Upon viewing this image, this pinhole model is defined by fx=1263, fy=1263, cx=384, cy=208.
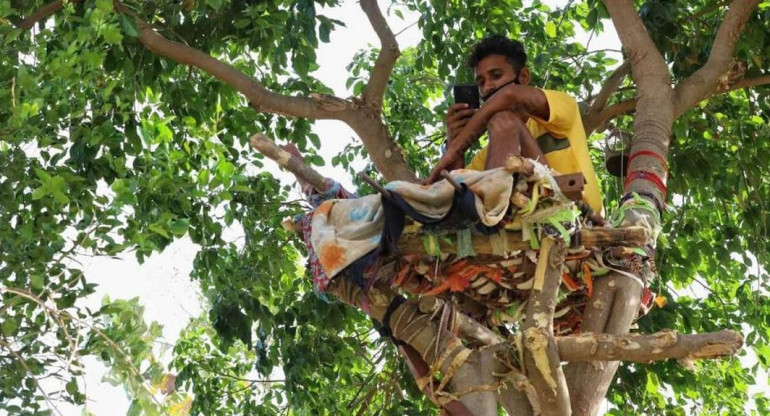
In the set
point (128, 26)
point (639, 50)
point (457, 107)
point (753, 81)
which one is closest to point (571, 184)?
point (457, 107)

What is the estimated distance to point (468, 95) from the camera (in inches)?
184

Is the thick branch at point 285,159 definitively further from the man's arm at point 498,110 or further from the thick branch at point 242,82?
the thick branch at point 242,82

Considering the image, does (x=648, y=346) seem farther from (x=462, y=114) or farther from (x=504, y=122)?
(x=462, y=114)

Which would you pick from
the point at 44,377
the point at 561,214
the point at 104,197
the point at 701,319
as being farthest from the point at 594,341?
the point at 701,319

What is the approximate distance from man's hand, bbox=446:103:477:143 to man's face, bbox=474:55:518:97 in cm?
24

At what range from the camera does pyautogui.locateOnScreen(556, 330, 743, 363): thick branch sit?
156 inches

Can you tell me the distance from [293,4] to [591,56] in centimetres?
212

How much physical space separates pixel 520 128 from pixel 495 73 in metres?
0.60

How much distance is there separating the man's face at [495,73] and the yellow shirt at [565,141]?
0.28 metres

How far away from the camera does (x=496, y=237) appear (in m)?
4.10

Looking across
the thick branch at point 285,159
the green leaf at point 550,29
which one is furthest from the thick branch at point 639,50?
the green leaf at point 550,29

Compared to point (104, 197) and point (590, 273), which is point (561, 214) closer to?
point (590, 273)


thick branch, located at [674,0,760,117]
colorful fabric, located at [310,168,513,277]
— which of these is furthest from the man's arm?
thick branch, located at [674,0,760,117]

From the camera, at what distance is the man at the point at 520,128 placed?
4266 millimetres
